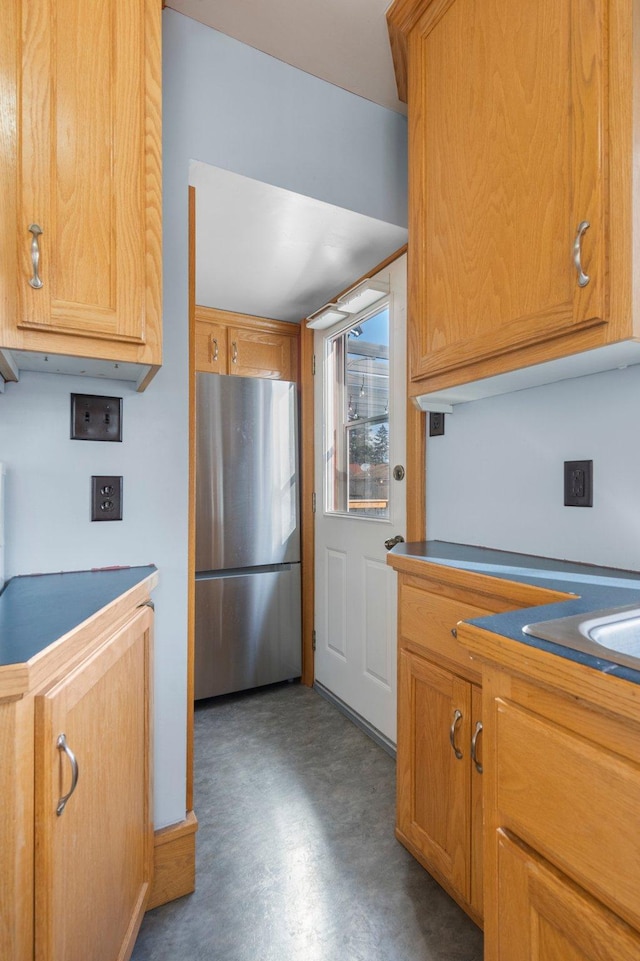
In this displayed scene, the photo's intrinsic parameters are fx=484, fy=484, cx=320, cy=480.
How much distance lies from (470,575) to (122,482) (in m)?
0.95

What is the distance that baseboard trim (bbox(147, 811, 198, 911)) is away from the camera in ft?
4.28

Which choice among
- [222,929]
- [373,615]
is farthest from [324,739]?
[222,929]

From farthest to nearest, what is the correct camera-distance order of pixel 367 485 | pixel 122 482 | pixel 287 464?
pixel 287 464
pixel 367 485
pixel 122 482

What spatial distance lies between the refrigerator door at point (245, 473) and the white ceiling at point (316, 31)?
4.33ft

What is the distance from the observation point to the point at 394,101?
5.72 ft

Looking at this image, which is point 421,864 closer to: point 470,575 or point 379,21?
point 470,575

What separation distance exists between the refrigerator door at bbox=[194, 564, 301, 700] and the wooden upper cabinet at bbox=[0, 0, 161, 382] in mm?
1656

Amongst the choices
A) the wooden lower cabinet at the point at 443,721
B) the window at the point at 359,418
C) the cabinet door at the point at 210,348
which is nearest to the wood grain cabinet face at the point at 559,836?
the wooden lower cabinet at the point at 443,721

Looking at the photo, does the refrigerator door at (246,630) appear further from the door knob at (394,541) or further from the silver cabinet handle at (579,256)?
the silver cabinet handle at (579,256)

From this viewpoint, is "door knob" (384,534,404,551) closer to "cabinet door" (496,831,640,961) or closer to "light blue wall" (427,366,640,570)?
"light blue wall" (427,366,640,570)

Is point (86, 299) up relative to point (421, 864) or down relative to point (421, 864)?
up

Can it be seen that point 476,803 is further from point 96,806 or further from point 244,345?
point 244,345

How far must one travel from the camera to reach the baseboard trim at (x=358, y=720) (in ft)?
6.66

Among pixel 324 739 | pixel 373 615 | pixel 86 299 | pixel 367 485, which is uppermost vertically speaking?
pixel 86 299
